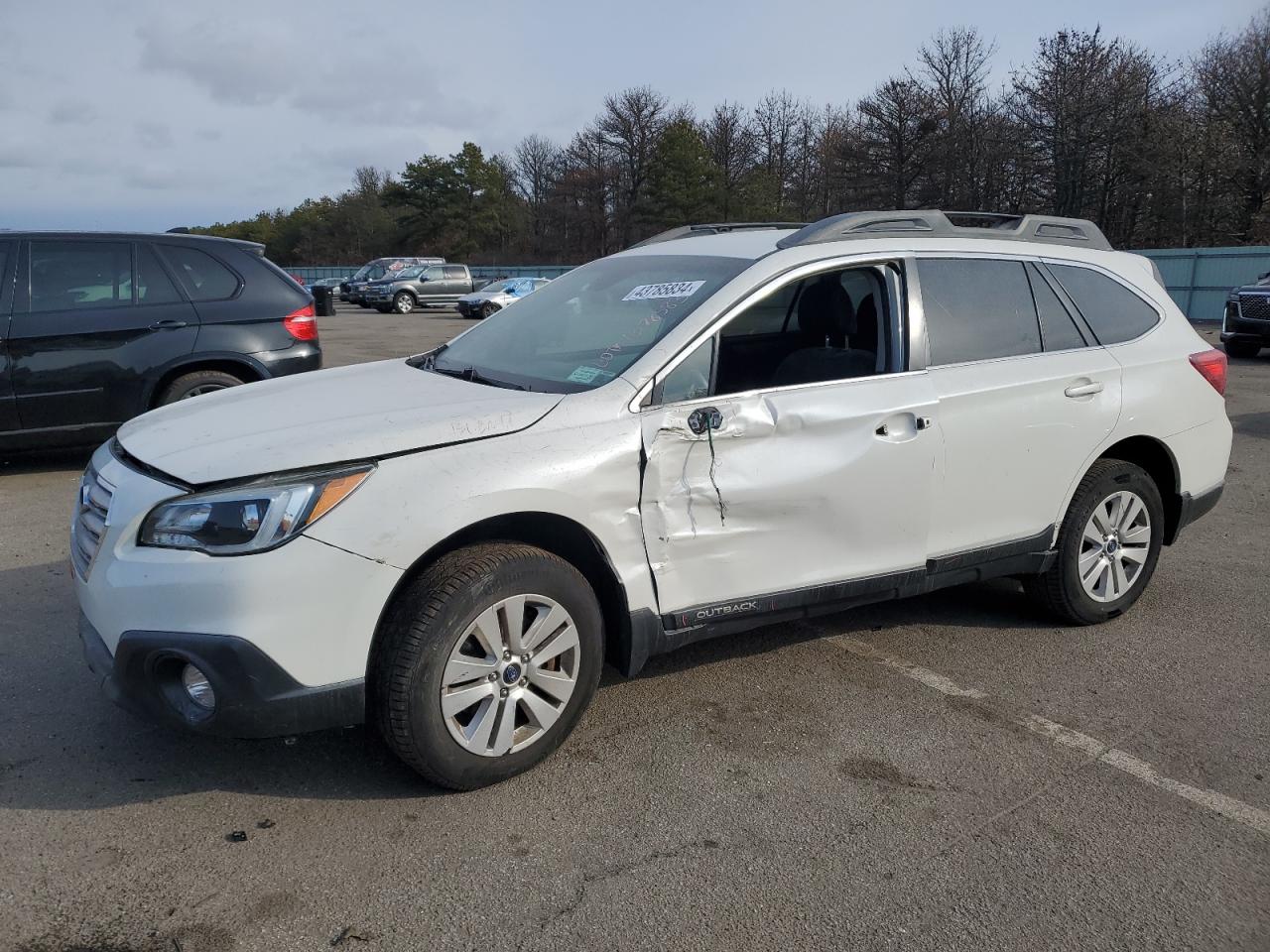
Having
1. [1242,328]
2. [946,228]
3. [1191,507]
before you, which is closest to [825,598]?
[946,228]

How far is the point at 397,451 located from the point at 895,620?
278 cm

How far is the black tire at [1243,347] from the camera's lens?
677 inches

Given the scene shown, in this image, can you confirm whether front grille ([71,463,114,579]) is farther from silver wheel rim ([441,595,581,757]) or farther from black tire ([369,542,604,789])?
silver wheel rim ([441,595,581,757])

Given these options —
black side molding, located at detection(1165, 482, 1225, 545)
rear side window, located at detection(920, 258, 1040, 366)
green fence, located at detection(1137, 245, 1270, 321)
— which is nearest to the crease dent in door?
rear side window, located at detection(920, 258, 1040, 366)

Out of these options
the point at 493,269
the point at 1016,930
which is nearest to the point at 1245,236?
the point at 493,269

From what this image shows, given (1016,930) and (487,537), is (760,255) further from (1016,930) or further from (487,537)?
(1016,930)

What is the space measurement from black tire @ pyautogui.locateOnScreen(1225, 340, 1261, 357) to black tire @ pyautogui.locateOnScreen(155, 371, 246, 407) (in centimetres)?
1660

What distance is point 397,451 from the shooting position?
117 inches

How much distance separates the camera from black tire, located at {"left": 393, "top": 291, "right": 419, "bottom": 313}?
36.4 metres

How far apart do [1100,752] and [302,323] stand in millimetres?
6359

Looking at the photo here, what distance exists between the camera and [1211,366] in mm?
4902

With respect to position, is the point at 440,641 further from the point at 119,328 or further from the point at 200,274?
the point at 200,274

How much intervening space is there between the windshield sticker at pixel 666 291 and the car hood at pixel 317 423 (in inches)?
29.9

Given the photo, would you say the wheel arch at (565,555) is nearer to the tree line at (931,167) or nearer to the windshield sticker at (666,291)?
the windshield sticker at (666,291)
